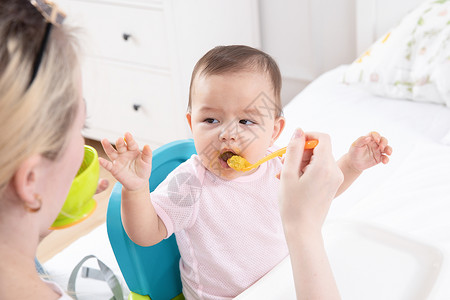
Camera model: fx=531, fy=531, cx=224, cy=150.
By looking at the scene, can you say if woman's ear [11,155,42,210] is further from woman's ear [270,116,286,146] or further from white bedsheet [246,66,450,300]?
woman's ear [270,116,286,146]

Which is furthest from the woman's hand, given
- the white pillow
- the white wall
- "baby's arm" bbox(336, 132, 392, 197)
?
the white wall

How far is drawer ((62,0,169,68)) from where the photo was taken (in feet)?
6.72

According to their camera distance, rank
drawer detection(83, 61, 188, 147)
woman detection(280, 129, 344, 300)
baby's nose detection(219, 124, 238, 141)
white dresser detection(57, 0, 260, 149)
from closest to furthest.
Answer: woman detection(280, 129, 344, 300) → baby's nose detection(219, 124, 238, 141) → white dresser detection(57, 0, 260, 149) → drawer detection(83, 61, 188, 147)

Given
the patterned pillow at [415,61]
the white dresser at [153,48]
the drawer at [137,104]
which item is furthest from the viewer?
the drawer at [137,104]

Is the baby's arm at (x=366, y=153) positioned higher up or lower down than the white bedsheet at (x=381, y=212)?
higher up

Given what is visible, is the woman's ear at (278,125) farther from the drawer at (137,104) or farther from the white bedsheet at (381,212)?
the drawer at (137,104)

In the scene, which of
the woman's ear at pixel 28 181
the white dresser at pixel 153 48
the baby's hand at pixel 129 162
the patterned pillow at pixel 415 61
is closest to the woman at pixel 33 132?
the woman's ear at pixel 28 181

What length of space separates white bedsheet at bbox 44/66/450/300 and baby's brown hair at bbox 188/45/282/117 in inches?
11.4

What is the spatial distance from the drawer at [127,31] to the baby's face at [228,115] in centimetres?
119

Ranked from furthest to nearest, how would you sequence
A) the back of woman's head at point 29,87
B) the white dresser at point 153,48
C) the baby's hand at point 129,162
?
the white dresser at point 153,48 → the baby's hand at point 129,162 → the back of woman's head at point 29,87

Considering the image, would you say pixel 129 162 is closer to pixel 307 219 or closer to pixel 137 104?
pixel 307 219

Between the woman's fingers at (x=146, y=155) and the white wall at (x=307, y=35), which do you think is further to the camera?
the white wall at (x=307, y=35)

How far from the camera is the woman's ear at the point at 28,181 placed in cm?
53

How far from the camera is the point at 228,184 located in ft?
3.16
